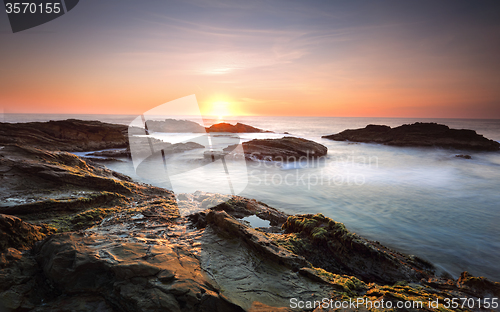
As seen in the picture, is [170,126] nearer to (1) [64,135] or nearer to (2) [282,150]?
(1) [64,135]

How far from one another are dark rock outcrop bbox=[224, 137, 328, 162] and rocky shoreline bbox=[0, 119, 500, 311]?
1486 cm

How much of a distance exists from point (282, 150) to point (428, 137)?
80.2 feet

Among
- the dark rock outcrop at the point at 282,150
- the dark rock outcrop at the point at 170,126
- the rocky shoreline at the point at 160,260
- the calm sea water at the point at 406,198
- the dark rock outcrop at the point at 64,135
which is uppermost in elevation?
the dark rock outcrop at the point at 170,126

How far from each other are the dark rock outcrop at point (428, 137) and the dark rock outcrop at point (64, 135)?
119ft

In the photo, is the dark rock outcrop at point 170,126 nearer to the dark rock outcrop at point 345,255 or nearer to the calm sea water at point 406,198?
the calm sea water at point 406,198

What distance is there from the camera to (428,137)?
31.4 meters

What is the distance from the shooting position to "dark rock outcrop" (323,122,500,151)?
2859 cm

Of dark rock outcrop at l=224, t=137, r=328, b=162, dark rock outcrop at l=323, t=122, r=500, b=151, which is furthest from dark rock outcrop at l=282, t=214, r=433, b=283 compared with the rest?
dark rock outcrop at l=323, t=122, r=500, b=151

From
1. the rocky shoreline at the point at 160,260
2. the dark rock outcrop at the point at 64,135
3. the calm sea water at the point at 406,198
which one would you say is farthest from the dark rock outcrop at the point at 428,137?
the dark rock outcrop at the point at 64,135

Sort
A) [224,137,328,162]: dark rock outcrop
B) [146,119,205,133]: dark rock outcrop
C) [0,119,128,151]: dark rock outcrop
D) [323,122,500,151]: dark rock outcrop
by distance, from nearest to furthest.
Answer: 1. [0,119,128,151]: dark rock outcrop
2. [224,137,328,162]: dark rock outcrop
3. [323,122,500,151]: dark rock outcrop
4. [146,119,205,133]: dark rock outcrop

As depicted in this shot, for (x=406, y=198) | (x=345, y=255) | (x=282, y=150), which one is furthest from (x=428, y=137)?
(x=345, y=255)

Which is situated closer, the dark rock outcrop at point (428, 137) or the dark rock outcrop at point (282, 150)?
the dark rock outcrop at point (282, 150)

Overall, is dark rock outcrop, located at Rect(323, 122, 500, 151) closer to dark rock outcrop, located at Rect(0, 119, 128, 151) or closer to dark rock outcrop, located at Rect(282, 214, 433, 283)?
dark rock outcrop, located at Rect(282, 214, 433, 283)

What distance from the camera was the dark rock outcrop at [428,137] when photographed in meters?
28.6
